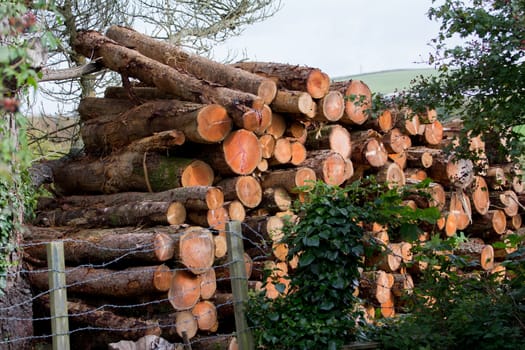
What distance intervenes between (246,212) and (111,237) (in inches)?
65.4

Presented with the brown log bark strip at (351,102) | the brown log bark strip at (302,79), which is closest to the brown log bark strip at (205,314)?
the brown log bark strip at (302,79)

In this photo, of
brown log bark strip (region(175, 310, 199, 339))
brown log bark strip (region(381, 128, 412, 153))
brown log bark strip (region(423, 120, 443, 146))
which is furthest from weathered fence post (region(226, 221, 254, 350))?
brown log bark strip (region(423, 120, 443, 146))

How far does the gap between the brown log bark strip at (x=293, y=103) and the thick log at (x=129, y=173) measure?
111 centimetres

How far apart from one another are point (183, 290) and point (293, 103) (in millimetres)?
2531

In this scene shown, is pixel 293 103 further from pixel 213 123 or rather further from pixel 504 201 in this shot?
pixel 504 201

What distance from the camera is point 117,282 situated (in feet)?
20.6

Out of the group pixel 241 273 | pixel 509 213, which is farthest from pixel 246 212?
pixel 509 213

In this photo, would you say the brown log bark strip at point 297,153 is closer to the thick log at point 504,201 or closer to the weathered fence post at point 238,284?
the weathered fence post at point 238,284

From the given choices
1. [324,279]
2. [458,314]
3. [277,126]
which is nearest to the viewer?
[458,314]

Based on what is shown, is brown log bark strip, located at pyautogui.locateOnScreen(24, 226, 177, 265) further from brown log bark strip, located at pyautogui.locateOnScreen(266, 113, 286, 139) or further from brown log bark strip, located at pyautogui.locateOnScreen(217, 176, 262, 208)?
brown log bark strip, located at pyautogui.locateOnScreen(266, 113, 286, 139)

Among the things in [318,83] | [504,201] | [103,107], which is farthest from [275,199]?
[504,201]

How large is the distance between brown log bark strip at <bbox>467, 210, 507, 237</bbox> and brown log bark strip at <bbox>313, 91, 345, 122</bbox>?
9.32 ft

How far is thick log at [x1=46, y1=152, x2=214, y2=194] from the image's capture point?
23.8ft

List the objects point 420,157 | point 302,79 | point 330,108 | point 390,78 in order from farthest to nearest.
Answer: point 390,78 → point 420,157 → point 330,108 → point 302,79
